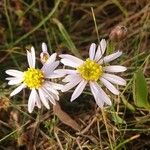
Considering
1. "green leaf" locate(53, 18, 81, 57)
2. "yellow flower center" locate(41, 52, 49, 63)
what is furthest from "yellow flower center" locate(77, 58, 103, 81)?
"green leaf" locate(53, 18, 81, 57)

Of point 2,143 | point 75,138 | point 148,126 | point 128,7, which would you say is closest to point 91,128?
point 75,138

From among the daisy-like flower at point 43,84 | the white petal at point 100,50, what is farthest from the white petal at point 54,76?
the white petal at point 100,50

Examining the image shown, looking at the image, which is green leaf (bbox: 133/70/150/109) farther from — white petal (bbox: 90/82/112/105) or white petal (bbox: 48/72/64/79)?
white petal (bbox: 48/72/64/79)

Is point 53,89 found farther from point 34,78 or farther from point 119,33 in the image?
point 119,33

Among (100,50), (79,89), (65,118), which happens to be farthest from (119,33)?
(65,118)

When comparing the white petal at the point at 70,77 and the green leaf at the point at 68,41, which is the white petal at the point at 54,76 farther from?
the green leaf at the point at 68,41

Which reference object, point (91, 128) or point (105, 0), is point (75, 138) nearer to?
point (91, 128)
